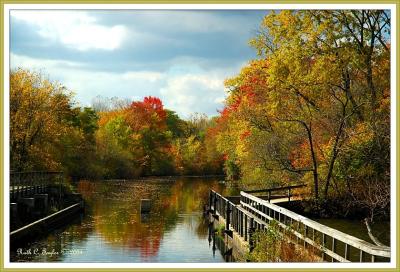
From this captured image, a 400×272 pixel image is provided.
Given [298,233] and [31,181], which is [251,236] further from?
[31,181]

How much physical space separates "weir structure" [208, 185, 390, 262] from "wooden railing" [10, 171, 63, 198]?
8214 mm

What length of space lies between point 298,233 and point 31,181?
A: 17.8 meters

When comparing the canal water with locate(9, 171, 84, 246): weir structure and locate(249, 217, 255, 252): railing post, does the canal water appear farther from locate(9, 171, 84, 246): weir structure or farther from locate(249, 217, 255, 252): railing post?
locate(249, 217, 255, 252): railing post

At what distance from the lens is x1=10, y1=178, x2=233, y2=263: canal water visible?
1669 centimetres

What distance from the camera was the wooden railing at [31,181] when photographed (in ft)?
79.8

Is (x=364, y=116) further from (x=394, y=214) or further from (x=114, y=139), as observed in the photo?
(x=114, y=139)

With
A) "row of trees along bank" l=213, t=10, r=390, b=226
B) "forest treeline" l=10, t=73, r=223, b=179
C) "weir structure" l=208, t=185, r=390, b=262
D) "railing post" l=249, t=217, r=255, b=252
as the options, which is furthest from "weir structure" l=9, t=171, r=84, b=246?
"row of trees along bank" l=213, t=10, r=390, b=226

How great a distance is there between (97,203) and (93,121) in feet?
58.1

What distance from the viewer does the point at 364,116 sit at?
2077 centimetres

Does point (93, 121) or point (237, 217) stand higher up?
point (93, 121)

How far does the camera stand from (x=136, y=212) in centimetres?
2742

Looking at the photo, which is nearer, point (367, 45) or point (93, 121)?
point (367, 45)

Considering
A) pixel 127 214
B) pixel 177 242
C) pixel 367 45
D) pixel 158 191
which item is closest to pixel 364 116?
pixel 367 45

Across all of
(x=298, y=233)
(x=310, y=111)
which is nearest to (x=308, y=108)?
(x=310, y=111)
